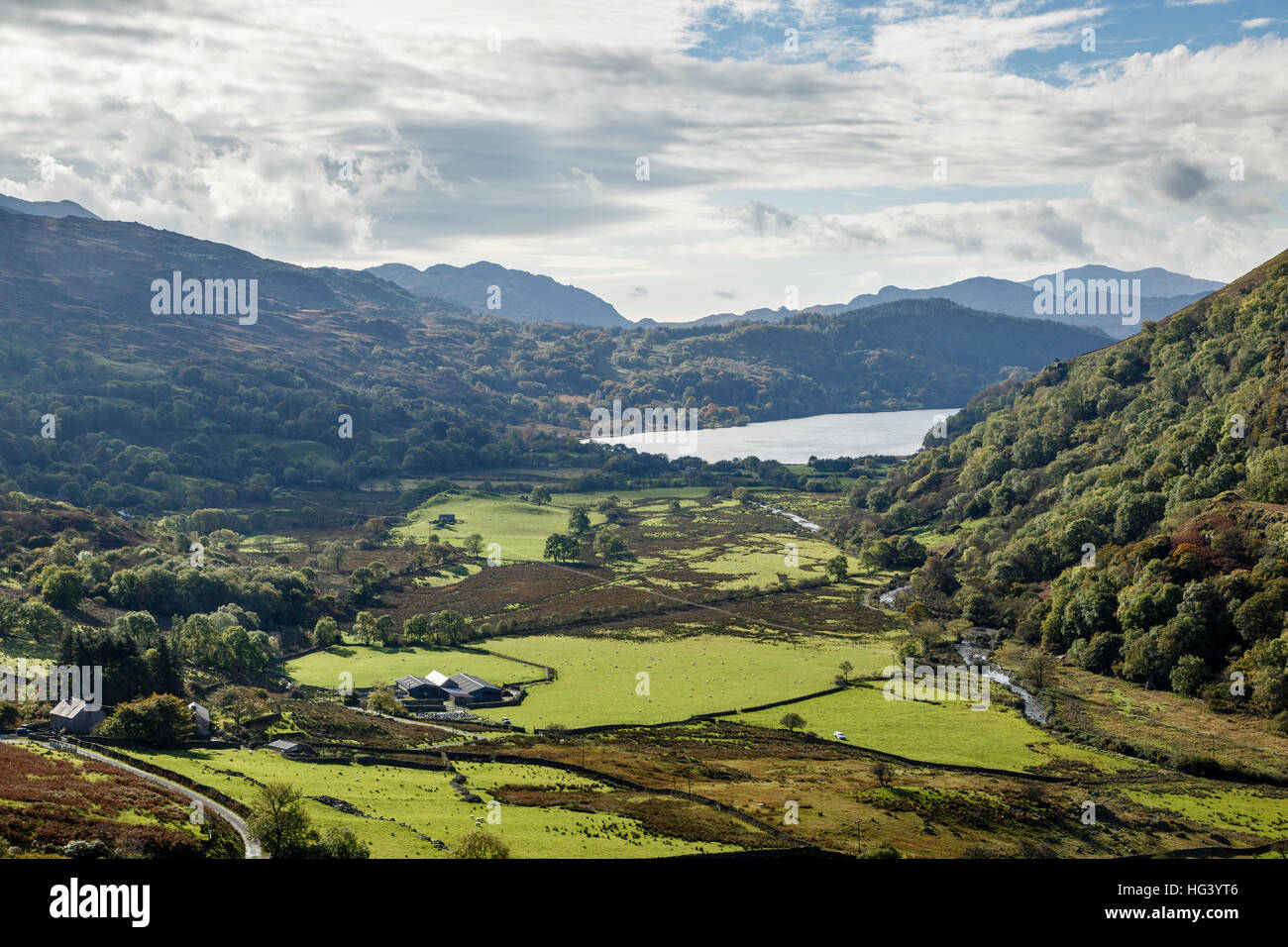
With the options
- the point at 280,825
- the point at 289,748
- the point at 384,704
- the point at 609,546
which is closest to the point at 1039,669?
the point at 384,704

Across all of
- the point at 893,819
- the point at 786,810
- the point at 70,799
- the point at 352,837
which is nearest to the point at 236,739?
the point at 70,799

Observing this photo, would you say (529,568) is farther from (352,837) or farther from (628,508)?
(352,837)

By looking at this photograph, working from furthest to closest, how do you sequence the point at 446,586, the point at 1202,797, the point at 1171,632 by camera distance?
the point at 446,586, the point at 1171,632, the point at 1202,797

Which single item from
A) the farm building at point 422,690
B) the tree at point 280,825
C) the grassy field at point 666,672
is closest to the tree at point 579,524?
the grassy field at point 666,672

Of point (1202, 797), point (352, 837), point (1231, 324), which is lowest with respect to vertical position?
point (1202, 797)

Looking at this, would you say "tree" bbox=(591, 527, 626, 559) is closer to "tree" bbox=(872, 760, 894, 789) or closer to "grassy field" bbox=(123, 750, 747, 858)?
"grassy field" bbox=(123, 750, 747, 858)

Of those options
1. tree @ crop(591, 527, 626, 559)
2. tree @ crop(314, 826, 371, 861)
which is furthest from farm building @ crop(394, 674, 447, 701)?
tree @ crop(591, 527, 626, 559)
